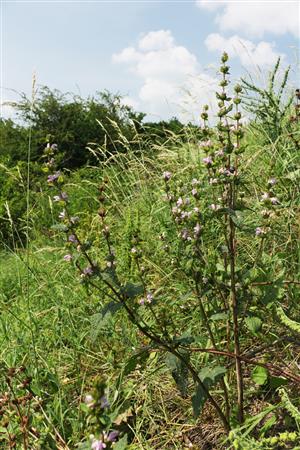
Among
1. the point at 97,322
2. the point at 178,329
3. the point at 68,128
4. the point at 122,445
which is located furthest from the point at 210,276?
the point at 68,128

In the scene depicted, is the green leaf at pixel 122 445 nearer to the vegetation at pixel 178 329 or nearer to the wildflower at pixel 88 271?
the vegetation at pixel 178 329

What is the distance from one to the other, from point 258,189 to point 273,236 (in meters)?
0.60

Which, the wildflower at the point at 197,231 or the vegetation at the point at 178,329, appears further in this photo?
the wildflower at the point at 197,231

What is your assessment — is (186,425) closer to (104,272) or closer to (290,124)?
(104,272)

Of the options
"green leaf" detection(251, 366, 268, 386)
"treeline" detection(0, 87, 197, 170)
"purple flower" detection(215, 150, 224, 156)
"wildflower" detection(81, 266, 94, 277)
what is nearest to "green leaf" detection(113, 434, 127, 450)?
"wildflower" detection(81, 266, 94, 277)

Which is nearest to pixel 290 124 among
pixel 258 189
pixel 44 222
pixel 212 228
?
pixel 258 189

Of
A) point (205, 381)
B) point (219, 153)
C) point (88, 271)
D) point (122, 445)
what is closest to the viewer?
point (122, 445)

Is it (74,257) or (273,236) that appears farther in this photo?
(273,236)

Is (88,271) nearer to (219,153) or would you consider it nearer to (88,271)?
(88,271)

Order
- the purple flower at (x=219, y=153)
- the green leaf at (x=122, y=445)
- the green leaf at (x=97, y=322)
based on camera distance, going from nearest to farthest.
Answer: the green leaf at (x=122, y=445) < the green leaf at (x=97, y=322) < the purple flower at (x=219, y=153)

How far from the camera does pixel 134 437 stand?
6.45 ft

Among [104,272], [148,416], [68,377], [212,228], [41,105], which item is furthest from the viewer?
[41,105]

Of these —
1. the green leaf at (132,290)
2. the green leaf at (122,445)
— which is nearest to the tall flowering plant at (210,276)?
the green leaf at (132,290)

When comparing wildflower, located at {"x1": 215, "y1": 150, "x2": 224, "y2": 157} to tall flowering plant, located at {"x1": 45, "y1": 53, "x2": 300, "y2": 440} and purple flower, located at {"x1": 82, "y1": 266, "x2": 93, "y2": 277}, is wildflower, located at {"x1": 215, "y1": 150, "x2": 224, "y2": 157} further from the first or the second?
purple flower, located at {"x1": 82, "y1": 266, "x2": 93, "y2": 277}
